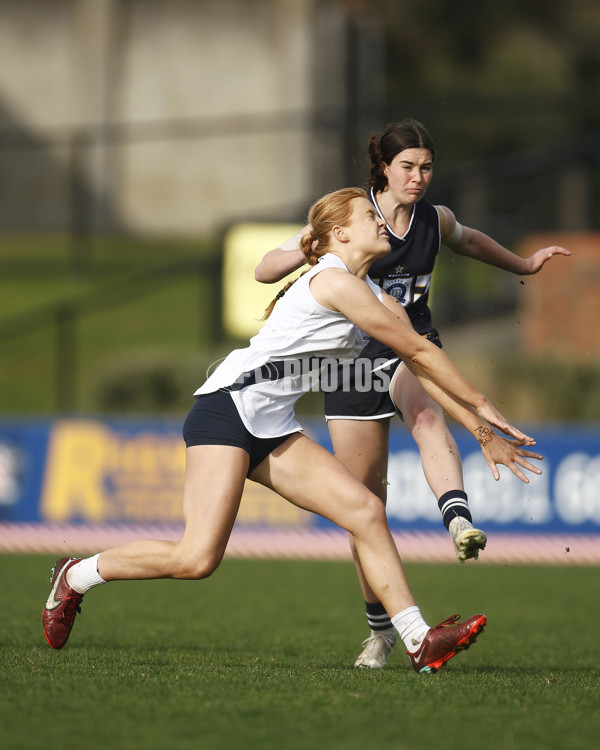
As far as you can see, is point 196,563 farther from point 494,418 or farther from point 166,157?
point 166,157

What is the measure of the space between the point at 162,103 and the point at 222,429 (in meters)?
23.5

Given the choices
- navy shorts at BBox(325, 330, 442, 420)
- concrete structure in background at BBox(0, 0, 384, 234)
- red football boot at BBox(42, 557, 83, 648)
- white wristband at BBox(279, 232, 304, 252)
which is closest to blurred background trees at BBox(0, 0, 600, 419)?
concrete structure in background at BBox(0, 0, 384, 234)

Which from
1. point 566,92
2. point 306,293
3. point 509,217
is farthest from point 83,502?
→ point 566,92

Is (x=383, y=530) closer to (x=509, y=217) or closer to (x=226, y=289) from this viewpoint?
(x=226, y=289)

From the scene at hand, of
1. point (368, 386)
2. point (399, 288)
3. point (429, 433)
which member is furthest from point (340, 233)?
point (429, 433)

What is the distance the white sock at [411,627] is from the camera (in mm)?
5012

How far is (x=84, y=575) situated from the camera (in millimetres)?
5352

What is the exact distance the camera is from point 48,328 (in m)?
21.2

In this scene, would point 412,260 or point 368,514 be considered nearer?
point 368,514

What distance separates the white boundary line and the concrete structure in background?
13.5 m

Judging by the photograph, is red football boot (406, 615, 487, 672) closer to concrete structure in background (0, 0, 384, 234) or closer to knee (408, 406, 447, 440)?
knee (408, 406, 447, 440)

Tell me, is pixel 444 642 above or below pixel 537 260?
below

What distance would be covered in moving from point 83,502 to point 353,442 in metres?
6.87

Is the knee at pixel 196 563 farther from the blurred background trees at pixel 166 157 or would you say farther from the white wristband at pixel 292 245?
the blurred background trees at pixel 166 157
